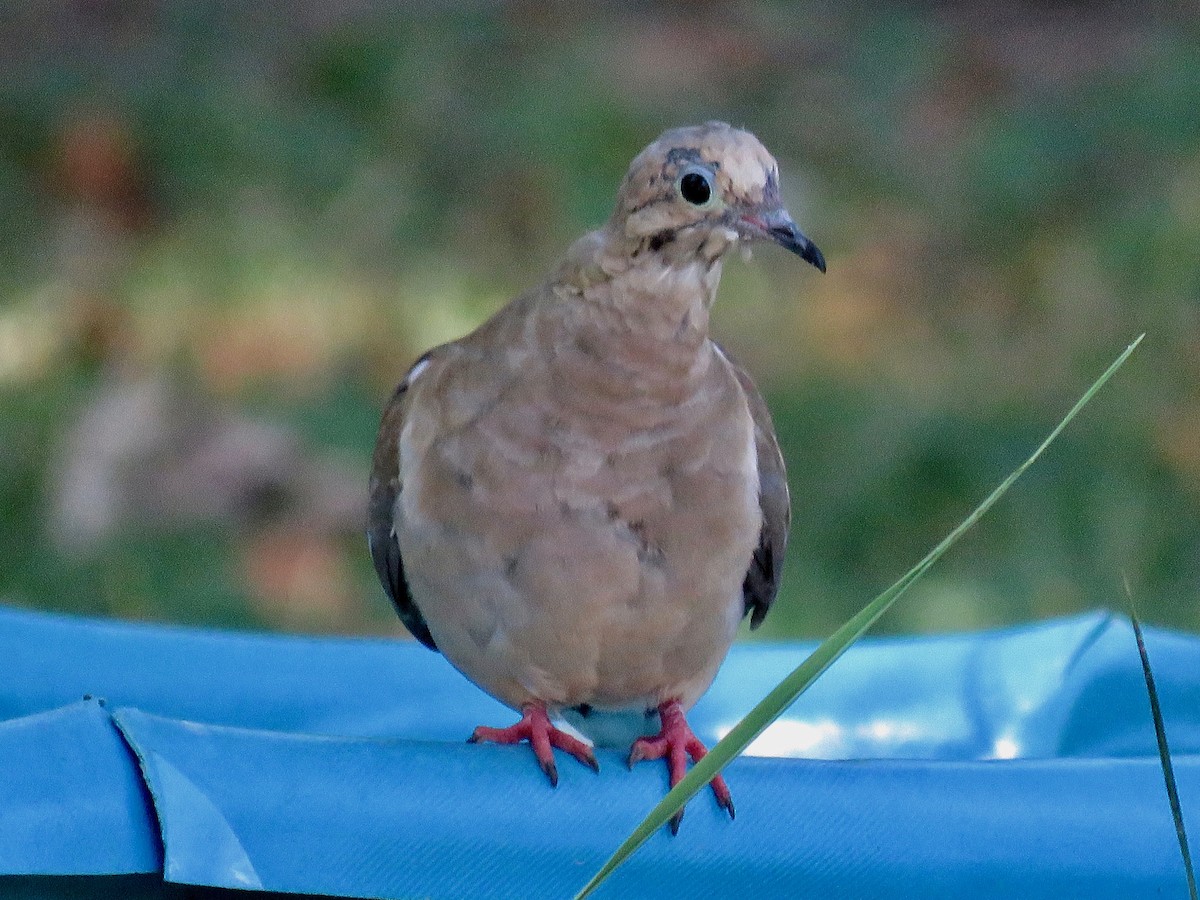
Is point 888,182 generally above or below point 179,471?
above

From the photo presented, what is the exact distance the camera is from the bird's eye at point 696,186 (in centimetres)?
203

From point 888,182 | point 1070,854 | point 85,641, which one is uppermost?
point 888,182

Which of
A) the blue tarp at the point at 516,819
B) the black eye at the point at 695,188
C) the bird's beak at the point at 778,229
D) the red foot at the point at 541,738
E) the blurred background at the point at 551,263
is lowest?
the blue tarp at the point at 516,819

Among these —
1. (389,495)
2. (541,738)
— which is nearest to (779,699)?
(541,738)

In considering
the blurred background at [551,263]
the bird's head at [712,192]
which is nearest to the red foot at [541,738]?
the bird's head at [712,192]

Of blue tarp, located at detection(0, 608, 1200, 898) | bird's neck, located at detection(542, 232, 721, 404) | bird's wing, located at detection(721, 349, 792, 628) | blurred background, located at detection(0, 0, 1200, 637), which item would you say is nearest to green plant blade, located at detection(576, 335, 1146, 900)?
blue tarp, located at detection(0, 608, 1200, 898)

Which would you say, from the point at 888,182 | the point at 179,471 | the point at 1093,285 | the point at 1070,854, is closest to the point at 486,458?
the point at 1070,854

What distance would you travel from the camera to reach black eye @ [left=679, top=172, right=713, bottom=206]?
2027 millimetres

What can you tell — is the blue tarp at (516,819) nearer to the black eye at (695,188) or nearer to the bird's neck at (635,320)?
the bird's neck at (635,320)

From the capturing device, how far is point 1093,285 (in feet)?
16.9

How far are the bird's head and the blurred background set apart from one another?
1850 mm

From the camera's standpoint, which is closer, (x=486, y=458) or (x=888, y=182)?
(x=486, y=458)

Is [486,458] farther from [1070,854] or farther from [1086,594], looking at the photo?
[1086,594]

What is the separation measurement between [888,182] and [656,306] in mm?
3783
